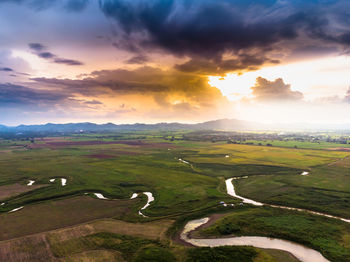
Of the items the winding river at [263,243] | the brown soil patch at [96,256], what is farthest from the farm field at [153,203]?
the winding river at [263,243]

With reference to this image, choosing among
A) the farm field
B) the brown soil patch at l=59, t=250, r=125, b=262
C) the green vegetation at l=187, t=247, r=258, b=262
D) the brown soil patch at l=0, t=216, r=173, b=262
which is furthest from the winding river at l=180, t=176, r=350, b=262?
the brown soil patch at l=59, t=250, r=125, b=262

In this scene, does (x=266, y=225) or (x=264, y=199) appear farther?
(x=264, y=199)

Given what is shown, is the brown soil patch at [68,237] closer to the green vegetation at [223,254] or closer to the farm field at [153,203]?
the farm field at [153,203]

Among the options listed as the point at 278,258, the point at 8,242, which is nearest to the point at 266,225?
the point at 278,258

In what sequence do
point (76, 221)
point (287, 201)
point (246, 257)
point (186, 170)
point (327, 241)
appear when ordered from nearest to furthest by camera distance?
point (246, 257) → point (327, 241) → point (76, 221) → point (287, 201) → point (186, 170)

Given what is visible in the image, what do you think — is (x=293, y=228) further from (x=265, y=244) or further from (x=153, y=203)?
(x=153, y=203)

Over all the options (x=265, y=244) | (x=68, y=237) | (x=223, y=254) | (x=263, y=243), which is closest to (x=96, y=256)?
(x=68, y=237)

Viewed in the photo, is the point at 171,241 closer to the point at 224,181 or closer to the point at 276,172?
the point at 224,181
